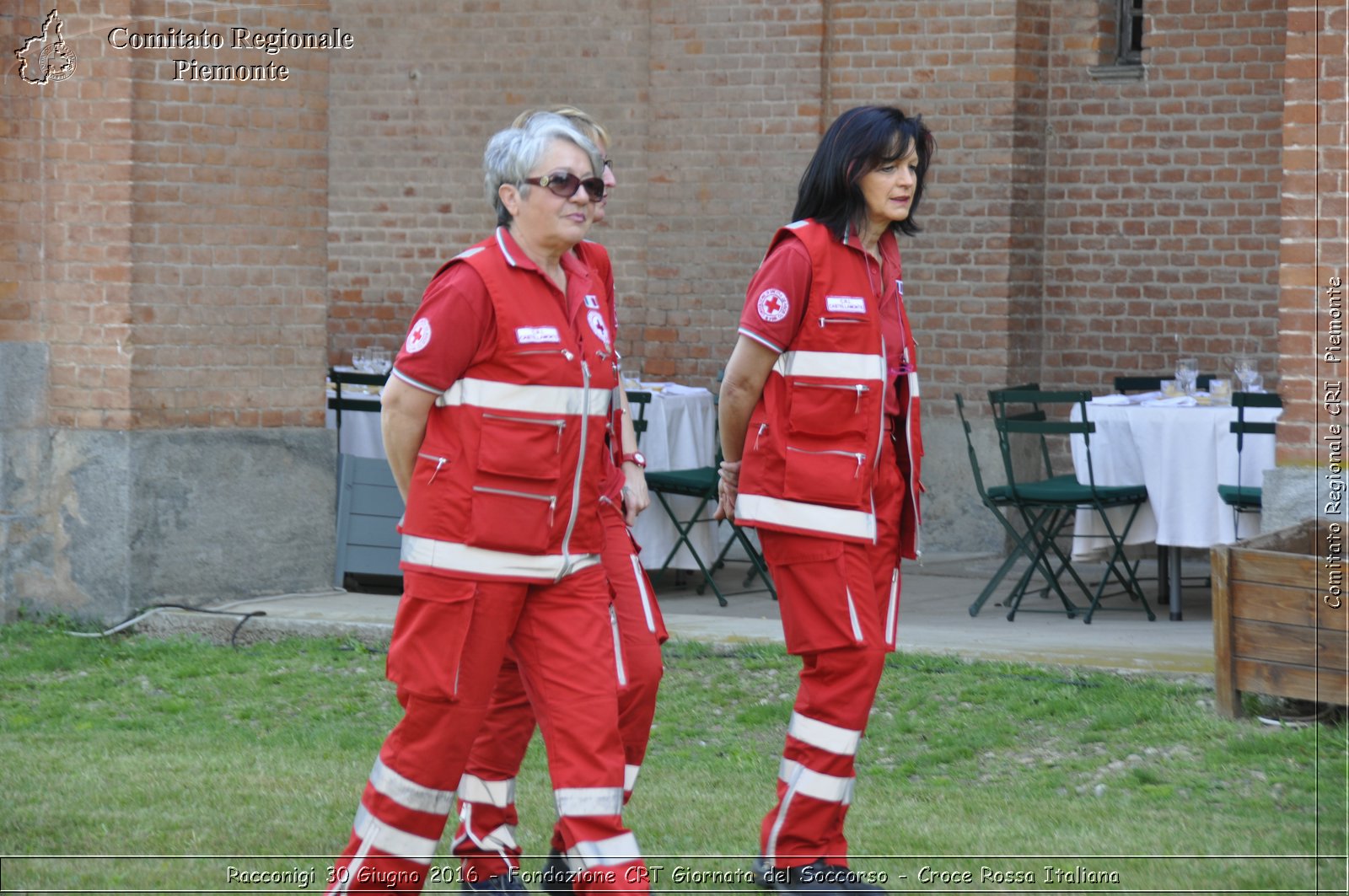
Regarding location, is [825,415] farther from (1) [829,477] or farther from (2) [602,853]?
(2) [602,853]

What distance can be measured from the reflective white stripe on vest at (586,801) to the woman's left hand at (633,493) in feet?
2.79

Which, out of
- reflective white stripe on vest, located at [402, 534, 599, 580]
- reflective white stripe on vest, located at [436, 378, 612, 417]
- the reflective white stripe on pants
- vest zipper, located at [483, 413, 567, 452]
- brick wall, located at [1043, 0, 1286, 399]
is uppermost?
brick wall, located at [1043, 0, 1286, 399]

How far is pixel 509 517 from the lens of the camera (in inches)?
154

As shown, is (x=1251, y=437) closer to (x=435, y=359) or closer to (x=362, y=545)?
(x=362, y=545)

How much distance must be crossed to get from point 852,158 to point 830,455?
764 millimetres

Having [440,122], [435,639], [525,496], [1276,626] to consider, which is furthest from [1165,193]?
[435,639]

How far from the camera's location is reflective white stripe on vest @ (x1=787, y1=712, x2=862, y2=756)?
445 cm

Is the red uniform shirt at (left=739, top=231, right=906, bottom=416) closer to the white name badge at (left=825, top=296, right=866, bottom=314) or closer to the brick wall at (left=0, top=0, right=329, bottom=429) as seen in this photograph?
the white name badge at (left=825, top=296, right=866, bottom=314)

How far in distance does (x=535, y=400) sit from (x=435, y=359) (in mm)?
235

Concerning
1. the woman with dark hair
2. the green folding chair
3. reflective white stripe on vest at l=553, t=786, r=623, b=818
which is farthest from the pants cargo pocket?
the green folding chair

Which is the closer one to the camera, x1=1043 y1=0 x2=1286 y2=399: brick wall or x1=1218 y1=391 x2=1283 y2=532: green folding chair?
x1=1218 y1=391 x2=1283 y2=532: green folding chair

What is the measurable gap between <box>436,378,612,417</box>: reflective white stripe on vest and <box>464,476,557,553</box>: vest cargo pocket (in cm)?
16

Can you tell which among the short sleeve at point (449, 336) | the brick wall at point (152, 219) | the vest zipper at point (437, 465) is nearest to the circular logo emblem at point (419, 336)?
the short sleeve at point (449, 336)

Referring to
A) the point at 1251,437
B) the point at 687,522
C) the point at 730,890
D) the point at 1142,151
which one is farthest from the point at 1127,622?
the point at 730,890
